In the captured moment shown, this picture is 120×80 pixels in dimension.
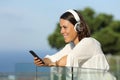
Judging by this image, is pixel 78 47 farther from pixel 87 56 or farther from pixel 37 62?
pixel 37 62

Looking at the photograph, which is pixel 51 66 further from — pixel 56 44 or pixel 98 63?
pixel 56 44

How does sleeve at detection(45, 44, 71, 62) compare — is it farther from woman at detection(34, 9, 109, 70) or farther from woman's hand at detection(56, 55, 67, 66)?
woman's hand at detection(56, 55, 67, 66)

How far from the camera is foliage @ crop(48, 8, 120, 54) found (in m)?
48.9

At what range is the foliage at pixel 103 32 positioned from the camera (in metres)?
48.9

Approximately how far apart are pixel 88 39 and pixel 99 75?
367 mm

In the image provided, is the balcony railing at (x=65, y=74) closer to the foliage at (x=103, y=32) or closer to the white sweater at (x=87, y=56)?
the white sweater at (x=87, y=56)

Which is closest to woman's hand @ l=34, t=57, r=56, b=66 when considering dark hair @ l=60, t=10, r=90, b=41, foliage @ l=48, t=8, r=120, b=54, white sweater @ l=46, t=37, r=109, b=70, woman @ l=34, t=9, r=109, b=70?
woman @ l=34, t=9, r=109, b=70

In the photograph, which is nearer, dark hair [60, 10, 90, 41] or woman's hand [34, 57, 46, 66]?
woman's hand [34, 57, 46, 66]

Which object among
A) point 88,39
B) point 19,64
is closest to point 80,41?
point 88,39

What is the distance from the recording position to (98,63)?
480cm

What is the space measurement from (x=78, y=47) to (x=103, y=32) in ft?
150

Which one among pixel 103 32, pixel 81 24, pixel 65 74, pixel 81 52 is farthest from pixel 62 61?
pixel 103 32

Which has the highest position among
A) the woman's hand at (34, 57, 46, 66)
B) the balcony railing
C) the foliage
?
the foliage

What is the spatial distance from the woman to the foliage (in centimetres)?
4301
